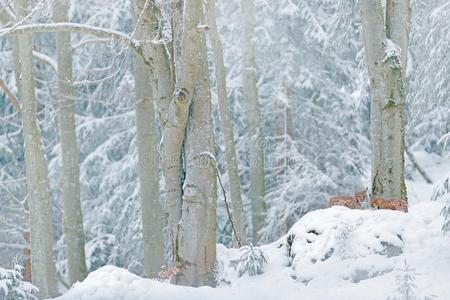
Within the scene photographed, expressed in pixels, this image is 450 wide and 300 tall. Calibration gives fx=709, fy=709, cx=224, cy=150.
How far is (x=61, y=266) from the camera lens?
20.2 m

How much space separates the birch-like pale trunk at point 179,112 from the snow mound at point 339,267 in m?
0.90

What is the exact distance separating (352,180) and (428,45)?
418cm

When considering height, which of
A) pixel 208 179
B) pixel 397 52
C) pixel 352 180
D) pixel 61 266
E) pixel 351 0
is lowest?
pixel 61 266

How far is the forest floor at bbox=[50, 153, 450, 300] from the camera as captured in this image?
6.68 metres

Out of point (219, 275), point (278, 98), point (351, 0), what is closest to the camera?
point (219, 275)

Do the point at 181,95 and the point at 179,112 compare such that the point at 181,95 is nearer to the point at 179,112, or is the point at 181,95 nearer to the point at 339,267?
the point at 179,112

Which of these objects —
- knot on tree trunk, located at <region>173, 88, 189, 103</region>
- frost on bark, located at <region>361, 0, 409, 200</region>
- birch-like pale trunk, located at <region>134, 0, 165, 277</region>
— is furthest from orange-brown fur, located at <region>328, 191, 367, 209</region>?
birch-like pale trunk, located at <region>134, 0, 165, 277</region>

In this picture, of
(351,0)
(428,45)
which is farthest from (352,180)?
(351,0)

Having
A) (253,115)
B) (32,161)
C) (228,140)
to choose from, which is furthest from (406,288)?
(253,115)

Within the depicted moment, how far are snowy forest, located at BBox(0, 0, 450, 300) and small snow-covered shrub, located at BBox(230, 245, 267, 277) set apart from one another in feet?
0.05

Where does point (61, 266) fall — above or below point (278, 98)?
below

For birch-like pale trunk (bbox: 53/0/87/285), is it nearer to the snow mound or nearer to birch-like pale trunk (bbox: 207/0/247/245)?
birch-like pale trunk (bbox: 207/0/247/245)

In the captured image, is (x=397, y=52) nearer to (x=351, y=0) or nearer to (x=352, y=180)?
(x=351, y=0)

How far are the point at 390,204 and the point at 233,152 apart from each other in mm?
6954
